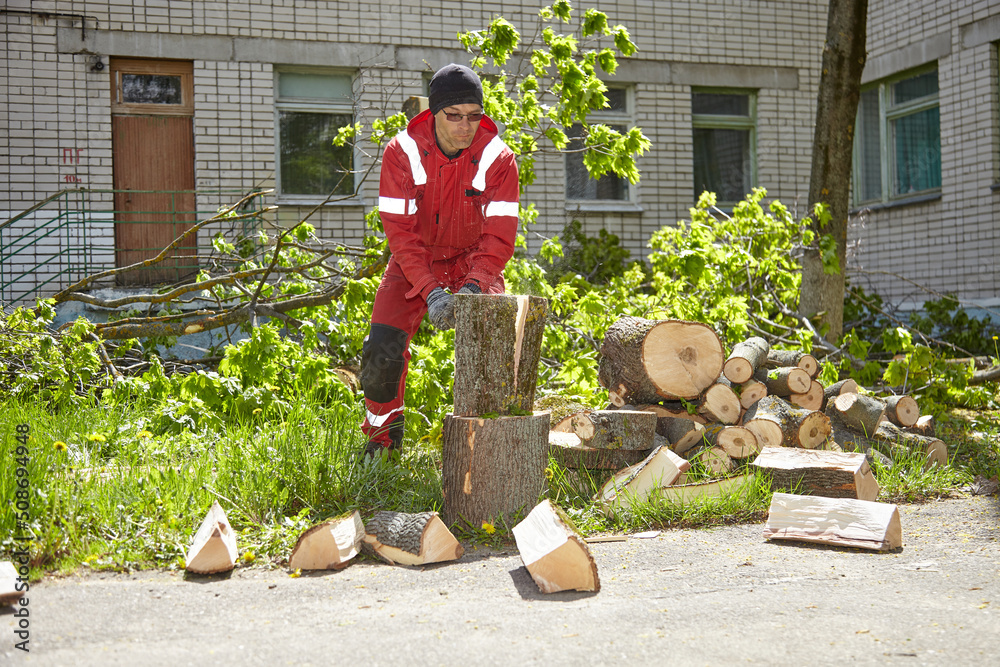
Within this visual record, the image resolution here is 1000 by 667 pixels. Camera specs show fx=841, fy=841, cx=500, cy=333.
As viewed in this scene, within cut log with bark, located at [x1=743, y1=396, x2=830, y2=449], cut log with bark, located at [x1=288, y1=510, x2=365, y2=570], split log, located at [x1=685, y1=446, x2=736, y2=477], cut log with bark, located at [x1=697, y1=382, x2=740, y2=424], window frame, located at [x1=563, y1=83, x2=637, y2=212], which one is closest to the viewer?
cut log with bark, located at [x1=288, y1=510, x2=365, y2=570]

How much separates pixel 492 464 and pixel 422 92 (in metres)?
7.44

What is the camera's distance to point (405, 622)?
8.32 feet

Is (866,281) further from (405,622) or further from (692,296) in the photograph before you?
(405,622)

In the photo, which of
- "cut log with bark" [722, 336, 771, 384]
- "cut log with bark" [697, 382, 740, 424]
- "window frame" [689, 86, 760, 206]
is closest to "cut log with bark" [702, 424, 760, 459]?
"cut log with bark" [697, 382, 740, 424]

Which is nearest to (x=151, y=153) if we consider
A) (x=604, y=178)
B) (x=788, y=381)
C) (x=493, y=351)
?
(x=604, y=178)

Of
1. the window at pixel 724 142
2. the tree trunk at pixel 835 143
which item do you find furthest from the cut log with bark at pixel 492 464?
the window at pixel 724 142

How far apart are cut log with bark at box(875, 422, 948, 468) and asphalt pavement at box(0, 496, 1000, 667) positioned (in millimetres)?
1370

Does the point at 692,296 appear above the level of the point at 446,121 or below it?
below

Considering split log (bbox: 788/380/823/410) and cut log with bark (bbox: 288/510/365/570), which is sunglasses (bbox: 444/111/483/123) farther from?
split log (bbox: 788/380/823/410)

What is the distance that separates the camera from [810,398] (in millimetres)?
4766

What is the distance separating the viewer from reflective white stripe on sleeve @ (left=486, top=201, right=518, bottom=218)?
392 cm

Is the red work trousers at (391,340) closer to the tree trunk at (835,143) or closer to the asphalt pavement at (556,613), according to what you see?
the asphalt pavement at (556,613)

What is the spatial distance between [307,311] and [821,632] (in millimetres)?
4611

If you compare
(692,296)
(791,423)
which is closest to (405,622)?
(791,423)
